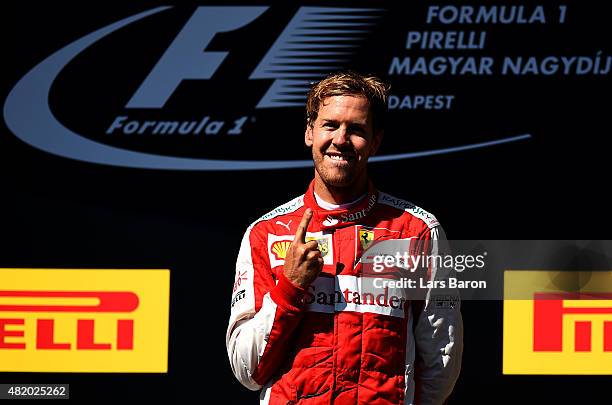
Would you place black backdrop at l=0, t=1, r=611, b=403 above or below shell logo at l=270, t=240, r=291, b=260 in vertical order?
above

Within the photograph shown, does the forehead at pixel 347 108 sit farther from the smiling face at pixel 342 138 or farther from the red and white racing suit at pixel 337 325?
the red and white racing suit at pixel 337 325

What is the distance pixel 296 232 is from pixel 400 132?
4.72 ft

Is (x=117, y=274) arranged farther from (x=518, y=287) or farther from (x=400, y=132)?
(x=518, y=287)

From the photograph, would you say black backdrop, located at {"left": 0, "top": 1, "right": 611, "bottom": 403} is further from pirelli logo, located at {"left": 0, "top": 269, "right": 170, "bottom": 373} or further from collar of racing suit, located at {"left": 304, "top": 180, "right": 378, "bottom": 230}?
collar of racing suit, located at {"left": 304, "top": 180, "right": 378, "bottom": 230}

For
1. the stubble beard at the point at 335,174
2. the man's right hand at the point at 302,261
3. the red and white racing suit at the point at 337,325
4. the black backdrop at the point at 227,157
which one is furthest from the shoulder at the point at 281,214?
the black backdrop at the point at 227,157

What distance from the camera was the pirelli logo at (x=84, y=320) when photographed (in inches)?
126

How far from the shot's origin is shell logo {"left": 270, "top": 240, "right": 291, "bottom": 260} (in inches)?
78.0

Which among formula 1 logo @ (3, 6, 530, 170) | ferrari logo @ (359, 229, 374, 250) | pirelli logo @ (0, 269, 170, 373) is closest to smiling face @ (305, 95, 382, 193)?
ferrari logo @ (359, 229, 374, 250)

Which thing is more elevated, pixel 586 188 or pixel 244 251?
pixel 586 188

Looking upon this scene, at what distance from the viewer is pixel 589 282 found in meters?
3.23

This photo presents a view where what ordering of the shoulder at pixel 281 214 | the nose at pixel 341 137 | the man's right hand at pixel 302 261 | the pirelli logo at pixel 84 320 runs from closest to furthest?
the man's right hand at pixel 302 261
the nose at pixel 341 137
the shoulder at pixel 281 214
the pirelli logo at pixel 84 320

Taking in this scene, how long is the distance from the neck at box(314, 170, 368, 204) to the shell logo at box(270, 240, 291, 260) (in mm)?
142

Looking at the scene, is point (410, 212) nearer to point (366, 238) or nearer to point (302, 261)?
point (366, 238)

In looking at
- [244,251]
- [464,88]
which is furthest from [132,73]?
[244,251]
